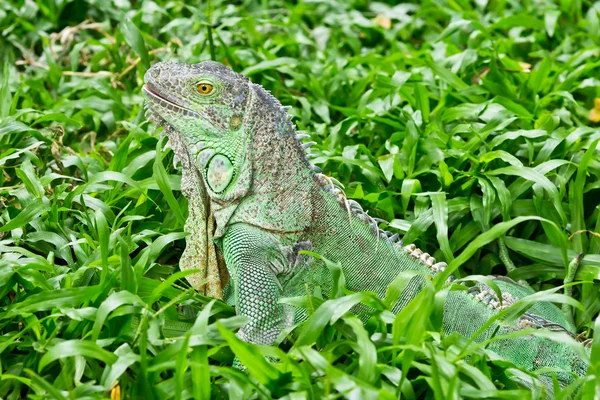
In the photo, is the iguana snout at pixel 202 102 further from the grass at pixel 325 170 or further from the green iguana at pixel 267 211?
the grass at pixel 325 170

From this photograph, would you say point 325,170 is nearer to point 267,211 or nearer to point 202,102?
point 267,211

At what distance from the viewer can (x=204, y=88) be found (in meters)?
3.70

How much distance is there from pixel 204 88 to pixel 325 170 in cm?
145

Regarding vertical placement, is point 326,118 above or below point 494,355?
below

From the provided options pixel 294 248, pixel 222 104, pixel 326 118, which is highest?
pixel 222 104

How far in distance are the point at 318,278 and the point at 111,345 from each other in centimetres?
96

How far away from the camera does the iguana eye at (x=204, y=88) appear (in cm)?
370

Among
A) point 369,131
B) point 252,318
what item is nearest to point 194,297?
point 252,318

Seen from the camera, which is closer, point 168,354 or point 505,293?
point 168,354

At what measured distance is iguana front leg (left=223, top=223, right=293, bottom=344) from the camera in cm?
347

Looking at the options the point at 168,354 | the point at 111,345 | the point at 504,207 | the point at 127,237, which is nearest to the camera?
the point at 168,354

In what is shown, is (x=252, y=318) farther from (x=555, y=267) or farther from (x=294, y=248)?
(x=555, y=267)

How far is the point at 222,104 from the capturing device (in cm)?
Answer: 369

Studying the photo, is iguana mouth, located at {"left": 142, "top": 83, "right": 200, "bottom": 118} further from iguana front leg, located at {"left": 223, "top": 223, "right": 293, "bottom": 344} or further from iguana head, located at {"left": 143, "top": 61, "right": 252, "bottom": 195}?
iguana front leg, located at {"left": 223, "top": 223, "right": 293, "bottom": 344}
